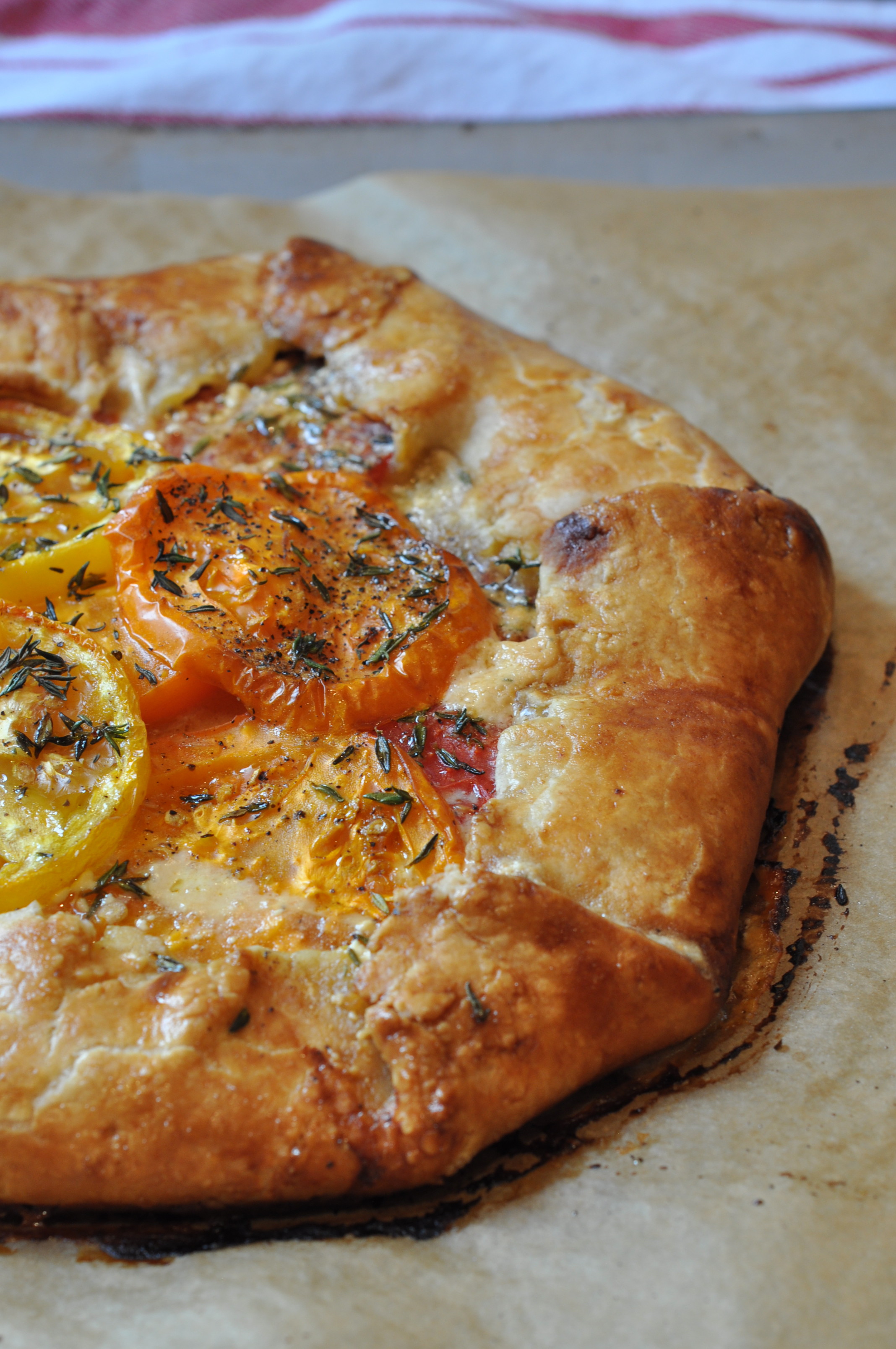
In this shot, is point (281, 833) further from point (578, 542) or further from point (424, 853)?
point (578, 542)

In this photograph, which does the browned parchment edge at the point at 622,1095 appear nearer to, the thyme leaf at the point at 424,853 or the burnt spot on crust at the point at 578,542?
the thyme leaf at the point at 424,853

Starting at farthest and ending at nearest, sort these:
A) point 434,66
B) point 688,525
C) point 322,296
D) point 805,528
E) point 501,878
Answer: point 434,66
point 322,296
point 805,528
point 688,525
point 501,878

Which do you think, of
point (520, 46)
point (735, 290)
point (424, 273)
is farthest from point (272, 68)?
point (735, 290)

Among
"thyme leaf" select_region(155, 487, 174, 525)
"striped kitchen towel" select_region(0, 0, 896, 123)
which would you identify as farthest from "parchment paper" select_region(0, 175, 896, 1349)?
"thyme leaf" select_region(155, 487, 174, 525)

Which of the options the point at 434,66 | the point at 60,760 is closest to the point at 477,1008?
the point at 60,760

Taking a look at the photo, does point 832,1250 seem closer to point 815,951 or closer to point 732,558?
point 815,951

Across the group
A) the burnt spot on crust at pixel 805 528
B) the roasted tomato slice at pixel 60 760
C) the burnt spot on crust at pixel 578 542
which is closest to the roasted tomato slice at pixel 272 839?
the roasted tomato slice at pixel 60 760
